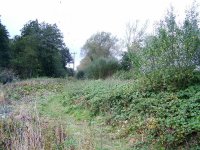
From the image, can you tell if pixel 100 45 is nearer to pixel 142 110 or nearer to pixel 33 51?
pixel 33 51

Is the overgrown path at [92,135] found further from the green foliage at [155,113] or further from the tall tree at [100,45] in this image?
the tall tree at [100,45]

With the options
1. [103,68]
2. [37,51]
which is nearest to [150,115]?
[103,68]

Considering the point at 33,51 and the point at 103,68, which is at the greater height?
the point at 33,51

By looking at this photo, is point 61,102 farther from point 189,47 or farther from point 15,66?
point 15,66

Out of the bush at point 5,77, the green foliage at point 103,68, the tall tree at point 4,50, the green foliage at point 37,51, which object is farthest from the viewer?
the green foliage at point 37,51

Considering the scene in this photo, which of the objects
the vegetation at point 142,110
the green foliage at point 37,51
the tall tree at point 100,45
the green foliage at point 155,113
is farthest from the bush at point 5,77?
the green foliage at point 155,113

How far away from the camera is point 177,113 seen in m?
7.20

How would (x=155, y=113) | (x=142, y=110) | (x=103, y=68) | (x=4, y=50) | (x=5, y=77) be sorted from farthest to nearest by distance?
(x=4, y=50), (x=5, y=77), (x=103, y=68), (x=142, y=110), (x=155, y=113)

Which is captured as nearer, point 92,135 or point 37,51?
point 92,135

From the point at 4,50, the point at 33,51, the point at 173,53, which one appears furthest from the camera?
the point at 4,50

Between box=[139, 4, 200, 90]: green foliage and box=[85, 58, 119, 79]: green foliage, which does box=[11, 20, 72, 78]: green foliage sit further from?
box=[139, 4, 200, 90]: green foliage

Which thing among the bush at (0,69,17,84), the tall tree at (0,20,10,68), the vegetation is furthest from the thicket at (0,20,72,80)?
the vegetation

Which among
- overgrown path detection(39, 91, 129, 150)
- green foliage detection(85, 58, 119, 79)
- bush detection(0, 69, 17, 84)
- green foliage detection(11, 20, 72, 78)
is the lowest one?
overgrown path detection(39, 91, 129, 150)

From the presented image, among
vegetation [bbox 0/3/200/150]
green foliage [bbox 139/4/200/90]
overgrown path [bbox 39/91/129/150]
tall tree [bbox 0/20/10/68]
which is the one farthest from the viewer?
tall tree [bbox 0/20/10/68]
